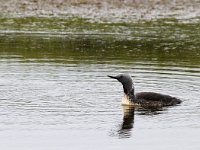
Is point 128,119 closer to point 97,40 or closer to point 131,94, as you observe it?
point 131,94

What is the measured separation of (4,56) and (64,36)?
6.88 m

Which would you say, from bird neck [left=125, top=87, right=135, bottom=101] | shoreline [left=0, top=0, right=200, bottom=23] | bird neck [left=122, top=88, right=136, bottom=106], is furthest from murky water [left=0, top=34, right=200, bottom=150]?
shoreline [left=0, top=0, right=200, bottom=23]

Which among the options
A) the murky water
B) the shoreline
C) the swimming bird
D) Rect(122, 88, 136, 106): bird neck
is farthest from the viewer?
the shoreline

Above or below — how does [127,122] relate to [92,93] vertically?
below

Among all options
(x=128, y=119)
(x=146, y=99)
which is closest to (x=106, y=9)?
(x=146, y=99)

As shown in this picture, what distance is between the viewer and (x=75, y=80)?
23891 millimetres

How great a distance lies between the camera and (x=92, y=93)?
2172 centimetres

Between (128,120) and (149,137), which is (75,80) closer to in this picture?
(128,120)

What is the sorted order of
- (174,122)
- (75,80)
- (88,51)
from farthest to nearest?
1. (88,51)
2. (75,80)
3. (174,122)

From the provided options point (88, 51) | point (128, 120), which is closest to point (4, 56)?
point (88, 51)

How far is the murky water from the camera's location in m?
17.0

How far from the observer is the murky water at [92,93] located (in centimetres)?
1698

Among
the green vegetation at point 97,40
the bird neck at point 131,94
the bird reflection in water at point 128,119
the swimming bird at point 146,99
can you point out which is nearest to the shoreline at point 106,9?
the green vegetation at point 97,40

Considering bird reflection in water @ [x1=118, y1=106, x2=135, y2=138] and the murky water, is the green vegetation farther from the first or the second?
bird reflection in water @ [x1=118, y1=106, x2=135, y2=138]
